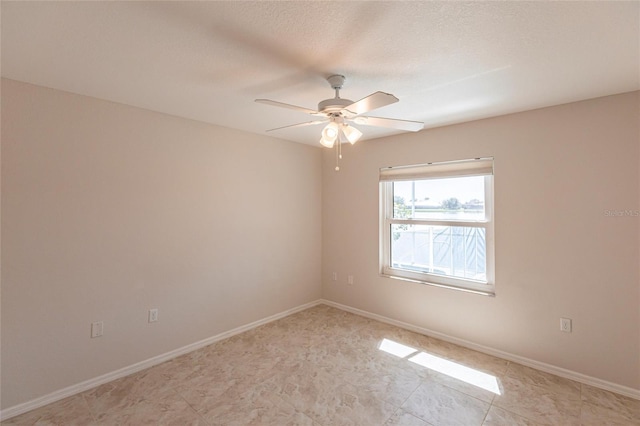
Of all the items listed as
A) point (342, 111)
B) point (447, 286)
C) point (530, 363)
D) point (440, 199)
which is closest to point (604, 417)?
point (530, 363)

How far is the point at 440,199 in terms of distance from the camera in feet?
10.9

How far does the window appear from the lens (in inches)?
119

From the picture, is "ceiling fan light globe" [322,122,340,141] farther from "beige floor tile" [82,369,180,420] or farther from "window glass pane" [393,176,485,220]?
"beige floor tile" [82,369,180,420]

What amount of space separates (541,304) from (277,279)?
2806 millimetres

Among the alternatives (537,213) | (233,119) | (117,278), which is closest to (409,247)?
(537,213)

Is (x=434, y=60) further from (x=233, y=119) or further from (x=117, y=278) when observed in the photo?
(x=117, y=278)

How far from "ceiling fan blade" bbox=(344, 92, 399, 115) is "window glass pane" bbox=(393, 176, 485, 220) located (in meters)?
Result: 1.94

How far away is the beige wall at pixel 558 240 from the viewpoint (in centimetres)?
225

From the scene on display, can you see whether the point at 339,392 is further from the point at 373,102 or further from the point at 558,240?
the point at 558,240

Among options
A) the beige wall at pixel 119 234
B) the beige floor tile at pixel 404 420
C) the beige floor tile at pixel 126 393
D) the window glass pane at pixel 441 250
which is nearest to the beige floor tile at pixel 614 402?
the window glass pane at pixel 441 250

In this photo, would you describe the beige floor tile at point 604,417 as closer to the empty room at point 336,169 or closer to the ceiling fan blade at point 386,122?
the empty room at point 336,169

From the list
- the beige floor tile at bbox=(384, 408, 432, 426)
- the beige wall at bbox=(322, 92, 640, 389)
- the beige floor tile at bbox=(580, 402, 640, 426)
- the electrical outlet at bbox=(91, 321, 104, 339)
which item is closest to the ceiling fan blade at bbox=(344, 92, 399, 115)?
the beige wall at bbox=(322, 92, 640, 389)

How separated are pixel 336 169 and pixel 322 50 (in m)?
0.83

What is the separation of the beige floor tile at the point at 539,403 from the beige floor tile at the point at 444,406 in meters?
0.19
